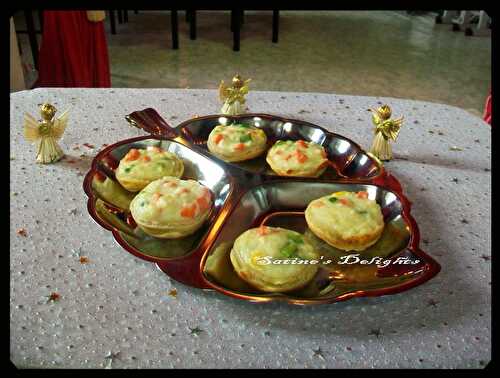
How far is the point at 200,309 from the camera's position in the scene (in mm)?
809

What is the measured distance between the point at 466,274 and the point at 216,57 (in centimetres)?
313

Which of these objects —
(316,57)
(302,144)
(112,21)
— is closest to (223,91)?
(302,144)

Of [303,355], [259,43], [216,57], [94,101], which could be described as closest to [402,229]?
[303,355]

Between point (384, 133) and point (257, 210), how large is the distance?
432 millimetres

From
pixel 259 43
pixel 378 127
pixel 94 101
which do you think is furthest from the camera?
pixel 259 43

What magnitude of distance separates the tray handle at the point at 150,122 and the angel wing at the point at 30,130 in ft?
0.86

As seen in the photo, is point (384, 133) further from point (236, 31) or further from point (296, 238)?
point (236, 31)

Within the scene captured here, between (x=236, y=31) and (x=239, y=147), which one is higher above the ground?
(x=239, y=147)

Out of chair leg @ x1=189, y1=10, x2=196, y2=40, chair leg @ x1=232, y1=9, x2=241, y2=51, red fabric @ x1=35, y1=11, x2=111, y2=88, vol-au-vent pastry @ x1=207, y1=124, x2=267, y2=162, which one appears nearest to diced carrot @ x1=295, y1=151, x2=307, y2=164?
vol-au-vent pastry @ x1=207, y1=124, x2=267, y2=162

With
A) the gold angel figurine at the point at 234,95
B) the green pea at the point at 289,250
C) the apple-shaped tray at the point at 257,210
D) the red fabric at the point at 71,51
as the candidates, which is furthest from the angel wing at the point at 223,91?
the red fabric at the point at 71,51

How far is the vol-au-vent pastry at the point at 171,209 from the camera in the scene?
93cm

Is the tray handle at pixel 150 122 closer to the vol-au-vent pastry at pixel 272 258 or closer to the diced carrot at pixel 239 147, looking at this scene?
the diced carrot at pixel 239 147

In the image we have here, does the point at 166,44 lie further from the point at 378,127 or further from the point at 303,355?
the point at 303,355

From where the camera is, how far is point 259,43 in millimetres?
4051
